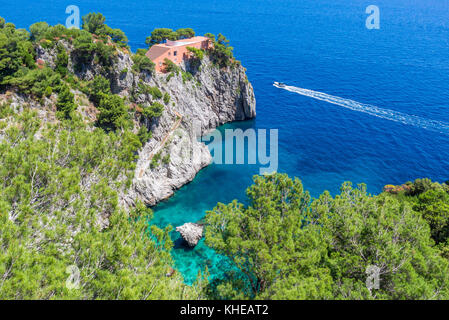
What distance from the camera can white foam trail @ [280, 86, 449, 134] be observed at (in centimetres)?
6831

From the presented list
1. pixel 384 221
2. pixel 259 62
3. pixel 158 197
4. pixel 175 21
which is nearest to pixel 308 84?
pixel 259 62

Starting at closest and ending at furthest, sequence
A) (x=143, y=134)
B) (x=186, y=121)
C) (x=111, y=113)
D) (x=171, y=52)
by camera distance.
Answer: (x=111, y=113)
(x=143, y=134)
(x=186, y=121)
(x=171, y=52)

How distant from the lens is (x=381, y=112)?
74.0m

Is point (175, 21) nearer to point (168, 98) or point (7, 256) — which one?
point (168, 98)

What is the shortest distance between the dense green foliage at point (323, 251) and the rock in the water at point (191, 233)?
12.3m

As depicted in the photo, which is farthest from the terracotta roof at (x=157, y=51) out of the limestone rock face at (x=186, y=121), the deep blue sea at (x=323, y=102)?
the deep blue sea at (x=323, y=102)

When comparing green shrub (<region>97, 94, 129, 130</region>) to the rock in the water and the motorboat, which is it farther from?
the motorboat

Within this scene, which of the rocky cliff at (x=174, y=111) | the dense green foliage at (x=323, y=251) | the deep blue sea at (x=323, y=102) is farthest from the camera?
the deep blue sea at (x=323, y=102)

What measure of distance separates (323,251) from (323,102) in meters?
67.4

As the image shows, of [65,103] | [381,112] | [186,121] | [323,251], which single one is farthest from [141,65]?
[381,112]

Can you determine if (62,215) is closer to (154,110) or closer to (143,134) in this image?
(143,134)

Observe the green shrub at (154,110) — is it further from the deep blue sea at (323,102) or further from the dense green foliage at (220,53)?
the dense green foliage at (220,53)

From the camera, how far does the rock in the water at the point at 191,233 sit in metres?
35.9

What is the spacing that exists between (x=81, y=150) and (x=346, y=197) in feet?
87.0
